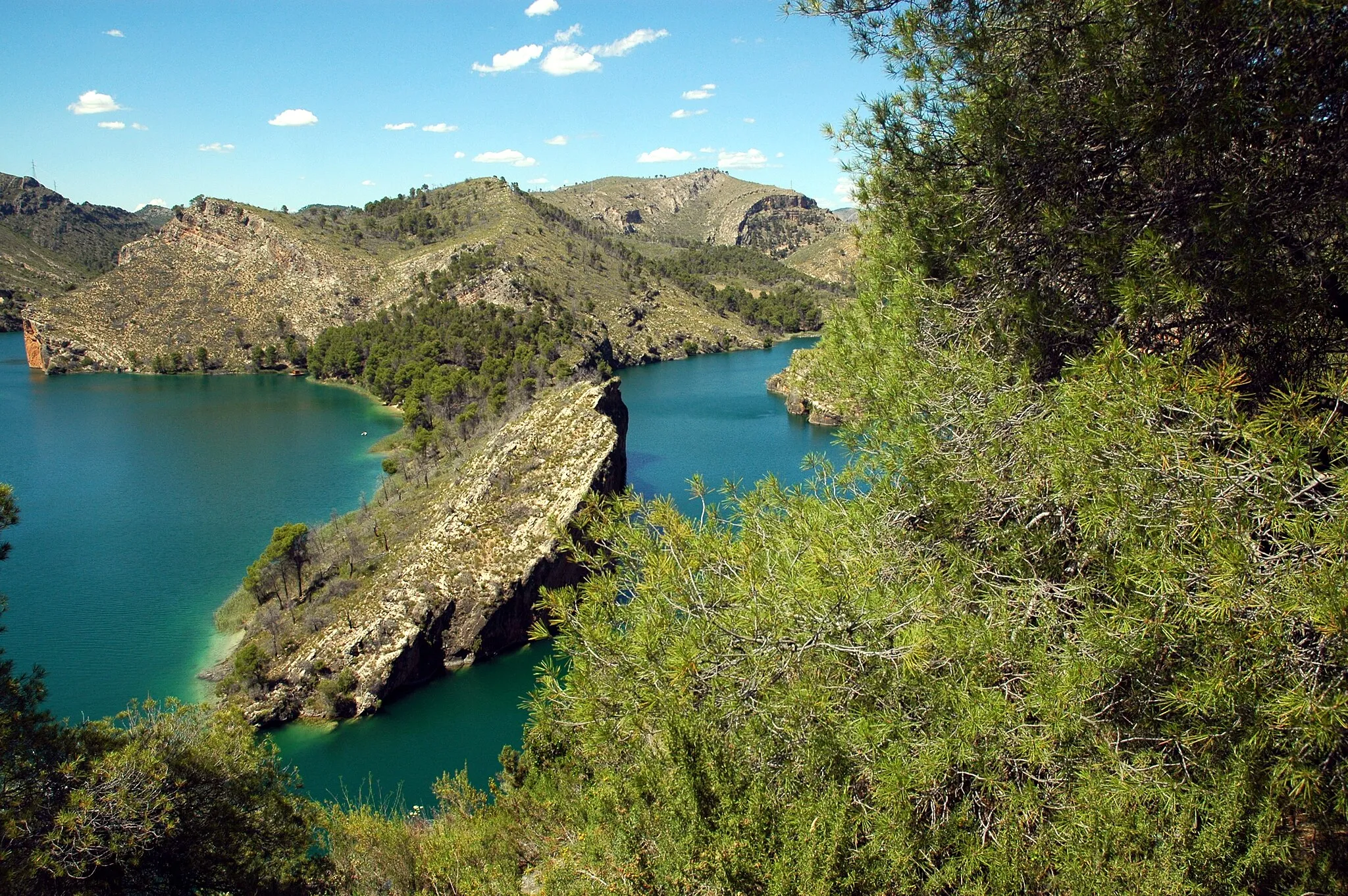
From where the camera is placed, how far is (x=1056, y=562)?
189 inches

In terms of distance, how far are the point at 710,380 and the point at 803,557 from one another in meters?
64.5

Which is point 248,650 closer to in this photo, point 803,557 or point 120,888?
point 120,888

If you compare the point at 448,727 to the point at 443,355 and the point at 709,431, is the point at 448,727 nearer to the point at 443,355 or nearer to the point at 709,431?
the point at 709,431

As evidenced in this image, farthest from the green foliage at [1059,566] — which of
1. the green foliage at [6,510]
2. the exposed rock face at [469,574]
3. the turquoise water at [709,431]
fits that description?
the turquoise water at [709,431]

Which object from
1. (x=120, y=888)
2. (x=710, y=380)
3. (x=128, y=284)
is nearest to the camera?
(x=120, y=888)

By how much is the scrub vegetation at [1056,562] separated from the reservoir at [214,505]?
2.09 meters

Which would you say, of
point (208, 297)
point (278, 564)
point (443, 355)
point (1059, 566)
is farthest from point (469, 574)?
point (208, 297)

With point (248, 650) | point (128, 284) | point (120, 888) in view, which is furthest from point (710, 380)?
point (128, 284)

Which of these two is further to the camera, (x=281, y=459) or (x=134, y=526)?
(x=281, y=459)

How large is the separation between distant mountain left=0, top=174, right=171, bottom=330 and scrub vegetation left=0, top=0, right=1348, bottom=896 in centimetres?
13747

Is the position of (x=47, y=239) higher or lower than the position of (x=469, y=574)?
higher

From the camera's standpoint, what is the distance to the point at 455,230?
9106 cm

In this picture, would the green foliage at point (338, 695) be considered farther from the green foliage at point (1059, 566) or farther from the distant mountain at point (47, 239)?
the distant mountain at point (47, 239)

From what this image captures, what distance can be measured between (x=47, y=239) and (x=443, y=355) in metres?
130
